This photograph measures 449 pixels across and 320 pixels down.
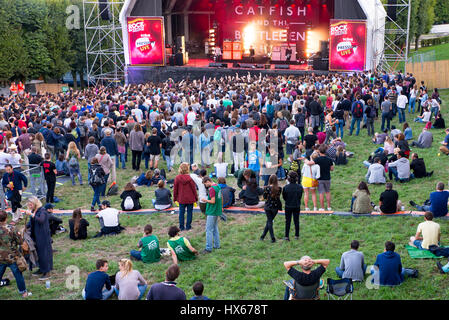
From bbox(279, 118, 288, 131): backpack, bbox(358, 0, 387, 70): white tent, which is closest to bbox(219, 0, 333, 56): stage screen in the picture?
bbox(358, 0, 387, 70): white tent

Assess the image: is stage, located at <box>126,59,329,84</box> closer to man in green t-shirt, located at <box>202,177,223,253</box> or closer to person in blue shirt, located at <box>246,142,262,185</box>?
person in blue shirt, located at <box>246,142,262,185</box>

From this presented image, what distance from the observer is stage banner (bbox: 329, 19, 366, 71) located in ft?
93.0

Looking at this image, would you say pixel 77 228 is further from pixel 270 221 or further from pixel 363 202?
pixel 363 202

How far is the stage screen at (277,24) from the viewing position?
3400 cm

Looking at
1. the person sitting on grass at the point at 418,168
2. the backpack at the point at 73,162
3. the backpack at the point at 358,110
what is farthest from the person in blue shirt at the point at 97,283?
the backpack at the point at 358,110

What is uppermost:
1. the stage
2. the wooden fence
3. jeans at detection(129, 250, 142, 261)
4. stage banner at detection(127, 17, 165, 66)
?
stage banner at detection(127, 17, 165, 66)

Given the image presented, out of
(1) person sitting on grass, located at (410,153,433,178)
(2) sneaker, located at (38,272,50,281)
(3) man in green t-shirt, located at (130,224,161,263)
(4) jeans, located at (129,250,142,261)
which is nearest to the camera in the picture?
(2) sneaker, located at (38,272,50,281)

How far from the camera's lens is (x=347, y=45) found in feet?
94.1

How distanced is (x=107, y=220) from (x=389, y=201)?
5615mm

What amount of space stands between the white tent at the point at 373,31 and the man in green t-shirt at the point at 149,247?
2252cm

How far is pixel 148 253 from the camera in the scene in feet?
29.7

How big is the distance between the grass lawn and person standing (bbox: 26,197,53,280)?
0.65 ft
